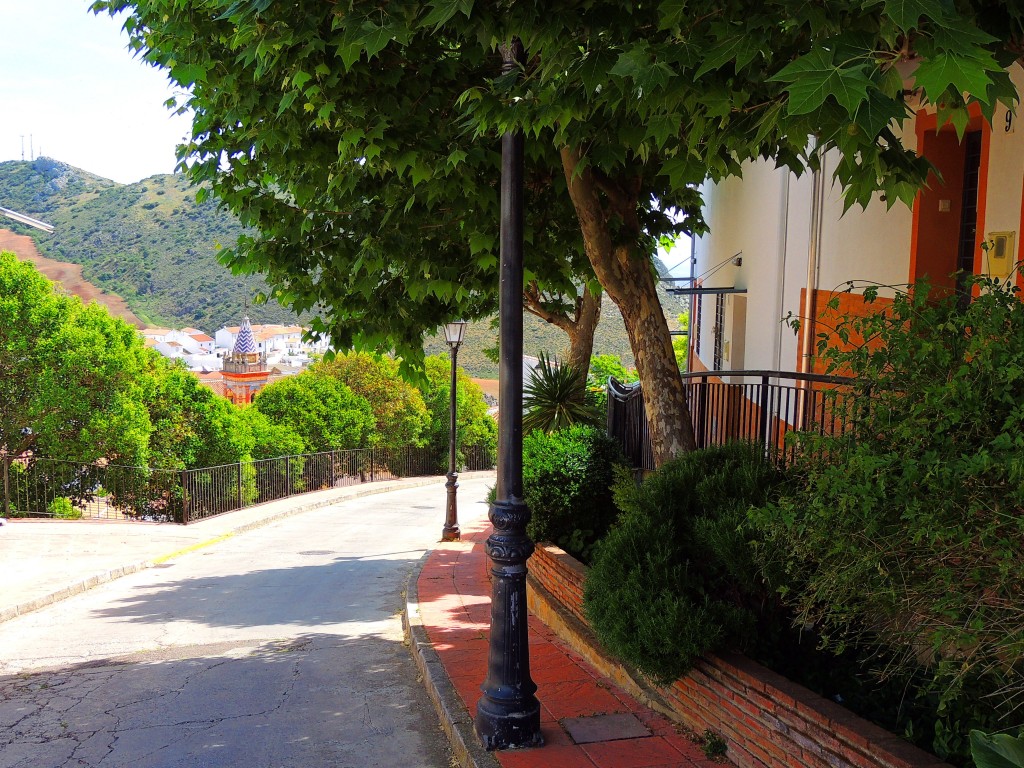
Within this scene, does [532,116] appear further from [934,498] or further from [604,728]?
[604,728]

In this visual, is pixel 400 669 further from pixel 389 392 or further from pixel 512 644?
pixel 389 392

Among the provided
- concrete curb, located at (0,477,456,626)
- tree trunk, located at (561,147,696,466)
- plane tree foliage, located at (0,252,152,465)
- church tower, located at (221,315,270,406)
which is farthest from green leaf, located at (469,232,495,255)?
church tower, located at (221,315,270,406)

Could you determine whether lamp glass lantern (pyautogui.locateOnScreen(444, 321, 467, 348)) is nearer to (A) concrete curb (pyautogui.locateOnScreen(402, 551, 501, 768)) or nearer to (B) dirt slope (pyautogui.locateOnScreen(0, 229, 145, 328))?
(A) concrete curb (pyautogui.locateOnScreen(402, 551, 501, 768))

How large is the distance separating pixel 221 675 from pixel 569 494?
3.86 metres

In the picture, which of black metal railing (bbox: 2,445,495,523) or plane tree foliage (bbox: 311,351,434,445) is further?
plane tree foliage (bbox: 311,351,434,445)

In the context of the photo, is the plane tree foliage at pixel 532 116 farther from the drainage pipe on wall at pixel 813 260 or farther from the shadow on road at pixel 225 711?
the shadow on road at pixel 225 711

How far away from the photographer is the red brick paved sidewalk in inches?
223

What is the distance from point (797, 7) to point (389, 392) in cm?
3983

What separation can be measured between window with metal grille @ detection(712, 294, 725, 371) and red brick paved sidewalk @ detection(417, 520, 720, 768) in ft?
26.5

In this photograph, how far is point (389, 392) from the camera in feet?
140

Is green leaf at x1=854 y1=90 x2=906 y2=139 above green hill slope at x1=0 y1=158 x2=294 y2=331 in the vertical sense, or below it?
below

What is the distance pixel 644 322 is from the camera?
8227 mm

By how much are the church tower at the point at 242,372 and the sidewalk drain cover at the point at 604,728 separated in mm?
55799

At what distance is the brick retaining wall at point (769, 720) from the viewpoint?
14.3 ft
